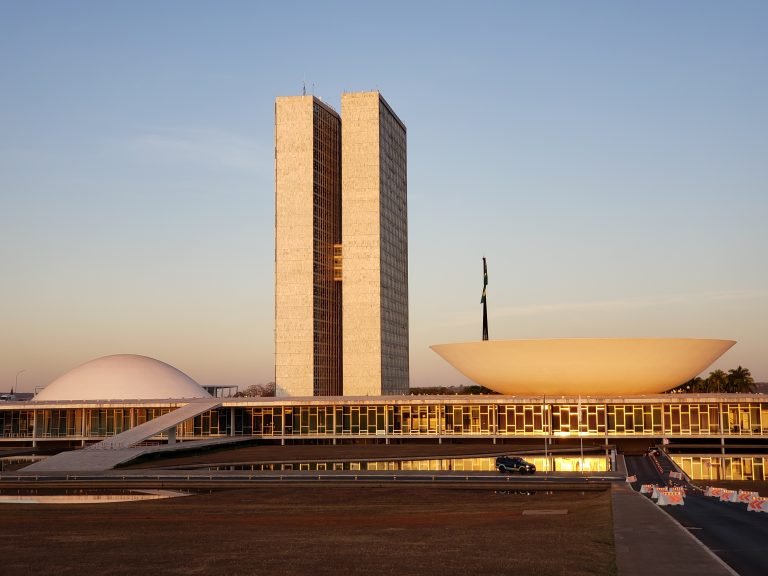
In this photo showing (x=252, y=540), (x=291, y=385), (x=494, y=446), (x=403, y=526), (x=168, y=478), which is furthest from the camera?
(x=291, y=385)

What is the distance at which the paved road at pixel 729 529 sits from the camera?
23375mm

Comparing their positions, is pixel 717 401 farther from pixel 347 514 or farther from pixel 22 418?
pixel 22 418

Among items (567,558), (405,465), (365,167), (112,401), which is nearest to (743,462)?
(405,465)

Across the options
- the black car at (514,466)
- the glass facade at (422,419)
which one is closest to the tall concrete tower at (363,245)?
the glass facade at (422,419)

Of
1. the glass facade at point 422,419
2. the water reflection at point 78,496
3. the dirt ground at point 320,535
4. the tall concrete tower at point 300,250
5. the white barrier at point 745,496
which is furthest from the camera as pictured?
the tall concrete tower at point 300,250

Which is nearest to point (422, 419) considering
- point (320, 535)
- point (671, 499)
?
point (671, 499)

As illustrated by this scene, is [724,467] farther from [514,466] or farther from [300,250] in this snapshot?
[300,250]

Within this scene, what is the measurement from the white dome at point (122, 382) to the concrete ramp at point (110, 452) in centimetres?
1649

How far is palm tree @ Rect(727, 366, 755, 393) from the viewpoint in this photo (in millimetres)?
141875

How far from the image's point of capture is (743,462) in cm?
6362

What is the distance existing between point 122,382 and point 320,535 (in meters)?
79.9

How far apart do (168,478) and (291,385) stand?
77650 mm

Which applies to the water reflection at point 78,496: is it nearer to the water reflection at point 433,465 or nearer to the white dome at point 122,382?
the water reflection at point 433,465

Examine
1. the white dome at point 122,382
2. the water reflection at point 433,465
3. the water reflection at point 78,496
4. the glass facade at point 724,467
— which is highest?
the white dome at point 122,382
